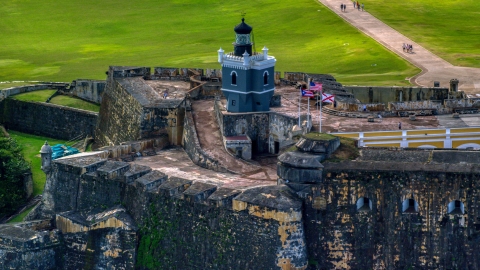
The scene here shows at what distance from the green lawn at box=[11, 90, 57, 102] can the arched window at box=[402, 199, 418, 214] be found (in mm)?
51719

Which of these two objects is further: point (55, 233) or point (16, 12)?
point (16, 12)

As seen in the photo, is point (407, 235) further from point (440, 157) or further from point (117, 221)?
point (117, 221)

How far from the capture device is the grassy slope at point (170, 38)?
371 feet

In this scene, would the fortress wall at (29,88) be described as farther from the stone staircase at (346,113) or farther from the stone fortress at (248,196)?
the stone staircase at (346,113)

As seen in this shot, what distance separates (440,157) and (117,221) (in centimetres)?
1934

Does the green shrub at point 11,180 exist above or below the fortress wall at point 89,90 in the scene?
below

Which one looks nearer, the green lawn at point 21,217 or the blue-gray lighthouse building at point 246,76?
the blue-gray lighthouse building at point 246,76

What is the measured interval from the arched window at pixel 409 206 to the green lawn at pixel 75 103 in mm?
49154

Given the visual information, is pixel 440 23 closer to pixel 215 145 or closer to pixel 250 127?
pixel 250 127

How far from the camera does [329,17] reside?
13150 cm

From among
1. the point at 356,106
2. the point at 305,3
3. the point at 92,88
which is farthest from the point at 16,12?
the point at 356,106

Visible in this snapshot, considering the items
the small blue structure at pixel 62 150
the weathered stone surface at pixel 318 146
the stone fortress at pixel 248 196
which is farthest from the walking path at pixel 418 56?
the weathered stone surface at pixel 318 146

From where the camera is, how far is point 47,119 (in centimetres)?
10675

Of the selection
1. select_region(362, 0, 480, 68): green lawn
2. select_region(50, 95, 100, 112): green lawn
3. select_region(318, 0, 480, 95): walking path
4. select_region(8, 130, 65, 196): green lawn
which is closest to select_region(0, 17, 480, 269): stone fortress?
select_region(8, 130, 65, 196): green lawn
